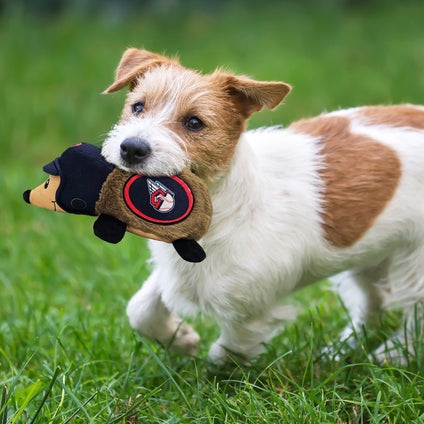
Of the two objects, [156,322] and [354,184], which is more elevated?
[354,184]

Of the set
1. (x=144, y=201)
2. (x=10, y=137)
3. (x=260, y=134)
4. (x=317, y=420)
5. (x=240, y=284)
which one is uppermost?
(x=260, y=134)

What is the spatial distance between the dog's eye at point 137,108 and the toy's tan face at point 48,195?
0.50 metres

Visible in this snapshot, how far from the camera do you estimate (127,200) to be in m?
2.47

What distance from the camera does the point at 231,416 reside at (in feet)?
8.23

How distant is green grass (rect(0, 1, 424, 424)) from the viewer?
8.75ft

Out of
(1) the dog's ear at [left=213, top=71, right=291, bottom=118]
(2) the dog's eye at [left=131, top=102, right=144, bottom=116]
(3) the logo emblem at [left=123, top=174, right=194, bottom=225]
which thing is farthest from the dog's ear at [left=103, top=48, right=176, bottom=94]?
(3) the logo emblem at [left=123, top=174, right=194, bottom=225]

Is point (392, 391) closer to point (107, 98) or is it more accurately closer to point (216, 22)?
point (107, 98)

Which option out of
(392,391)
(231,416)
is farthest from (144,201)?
(392,391)

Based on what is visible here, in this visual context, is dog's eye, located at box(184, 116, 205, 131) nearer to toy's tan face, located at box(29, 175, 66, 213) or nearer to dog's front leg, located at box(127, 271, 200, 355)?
toy's tan face, located at box(29, 175, 66, 213)

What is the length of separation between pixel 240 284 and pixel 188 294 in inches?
Result: 11.4

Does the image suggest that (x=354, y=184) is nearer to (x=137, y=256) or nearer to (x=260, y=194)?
(x=260, y=194)

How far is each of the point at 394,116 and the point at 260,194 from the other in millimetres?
956

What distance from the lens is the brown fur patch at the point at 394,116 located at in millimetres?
3195

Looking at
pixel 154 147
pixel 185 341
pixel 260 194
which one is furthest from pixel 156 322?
pixel 154 147
